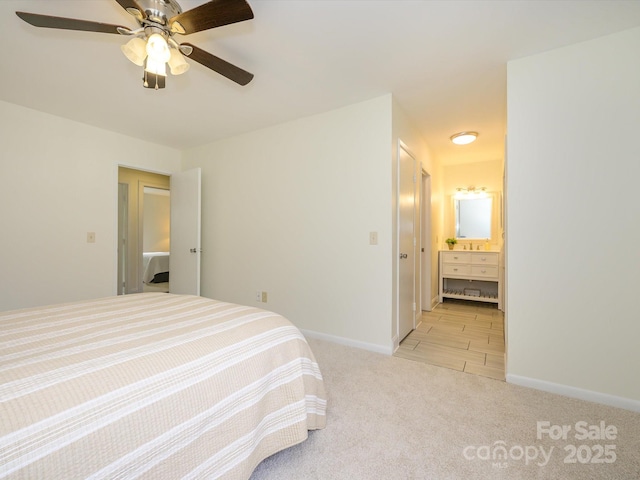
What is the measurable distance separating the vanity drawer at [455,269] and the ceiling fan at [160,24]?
166 inches

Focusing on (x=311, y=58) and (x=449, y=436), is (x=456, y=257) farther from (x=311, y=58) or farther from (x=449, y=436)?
(x=311, y=58)

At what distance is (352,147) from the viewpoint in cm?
276

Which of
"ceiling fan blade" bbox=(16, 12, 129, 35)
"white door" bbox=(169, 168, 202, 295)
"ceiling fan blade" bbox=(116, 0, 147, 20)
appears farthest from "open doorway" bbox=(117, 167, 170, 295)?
"ceiling fan blade" bbox=(116, 0, 147, 20)

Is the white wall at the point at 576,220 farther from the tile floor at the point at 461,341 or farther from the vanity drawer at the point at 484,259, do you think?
the vanity drawer at the point at 484,259

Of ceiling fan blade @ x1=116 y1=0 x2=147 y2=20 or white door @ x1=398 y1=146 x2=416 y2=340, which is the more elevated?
ceiling fan blade @ x1=116 y1=0 x2=147 y2=20

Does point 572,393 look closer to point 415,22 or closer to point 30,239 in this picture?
point 415,22

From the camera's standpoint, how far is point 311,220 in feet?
9.92

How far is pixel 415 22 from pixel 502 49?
723mm

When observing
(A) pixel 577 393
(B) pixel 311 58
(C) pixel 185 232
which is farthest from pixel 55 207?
(A) pixel 577 393

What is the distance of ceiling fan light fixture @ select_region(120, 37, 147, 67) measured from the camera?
1503mm

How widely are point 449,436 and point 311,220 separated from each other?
210 centimetres

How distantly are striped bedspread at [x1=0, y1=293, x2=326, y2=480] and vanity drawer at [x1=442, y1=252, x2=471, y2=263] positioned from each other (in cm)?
372

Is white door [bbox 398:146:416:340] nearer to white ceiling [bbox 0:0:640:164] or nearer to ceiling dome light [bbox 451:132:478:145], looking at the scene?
white ceiling [bbox 0:0:640:164]

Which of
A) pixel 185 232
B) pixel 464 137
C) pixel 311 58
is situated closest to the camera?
pixel 311 58
